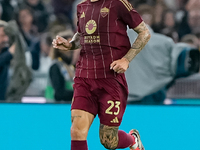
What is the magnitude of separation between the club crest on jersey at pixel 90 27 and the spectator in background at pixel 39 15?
10.2 feet

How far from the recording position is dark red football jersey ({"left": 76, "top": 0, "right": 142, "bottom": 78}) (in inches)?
118

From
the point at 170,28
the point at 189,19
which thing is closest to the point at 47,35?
the point at 170,28

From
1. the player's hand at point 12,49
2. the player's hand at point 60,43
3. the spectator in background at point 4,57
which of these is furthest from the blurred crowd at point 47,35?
the player's hand at point 60,43

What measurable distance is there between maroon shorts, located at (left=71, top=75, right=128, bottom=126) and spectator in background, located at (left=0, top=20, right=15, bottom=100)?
333 cm

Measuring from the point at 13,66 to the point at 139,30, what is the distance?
11.6 ft

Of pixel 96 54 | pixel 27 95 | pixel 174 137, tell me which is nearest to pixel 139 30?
pixel 96 54

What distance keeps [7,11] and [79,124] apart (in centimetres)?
375

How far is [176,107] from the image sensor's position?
5.18m

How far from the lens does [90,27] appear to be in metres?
3.01

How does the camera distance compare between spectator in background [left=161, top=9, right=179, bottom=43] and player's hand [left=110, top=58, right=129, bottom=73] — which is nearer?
player's hand [left=110, top=58, right=129, bottom=73]

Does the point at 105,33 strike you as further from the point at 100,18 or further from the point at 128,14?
the point at 128,14

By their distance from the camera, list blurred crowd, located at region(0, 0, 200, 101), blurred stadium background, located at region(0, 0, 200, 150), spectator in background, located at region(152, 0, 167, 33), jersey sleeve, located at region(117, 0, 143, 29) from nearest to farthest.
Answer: jersey sleeve, located at region(117, 0, 143, 29), blurred stadium background, located at region(0, 0, 200, 150), spectator in background, located at region(152, 0, 167, 33), blurred crowd, located at region(0, 0, 200, 101)

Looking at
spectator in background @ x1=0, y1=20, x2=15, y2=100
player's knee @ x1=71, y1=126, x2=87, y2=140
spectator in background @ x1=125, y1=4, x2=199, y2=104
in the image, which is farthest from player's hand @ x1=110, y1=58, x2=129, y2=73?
spectator in background @ x1=0, y1=20, x2=15, y2=100

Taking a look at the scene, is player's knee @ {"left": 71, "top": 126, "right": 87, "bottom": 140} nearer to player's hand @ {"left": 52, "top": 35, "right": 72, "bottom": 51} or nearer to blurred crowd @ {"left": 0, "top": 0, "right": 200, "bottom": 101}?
player's hand @ {"left": 52, "top": 35, "right": 72, "bottom": 51}
